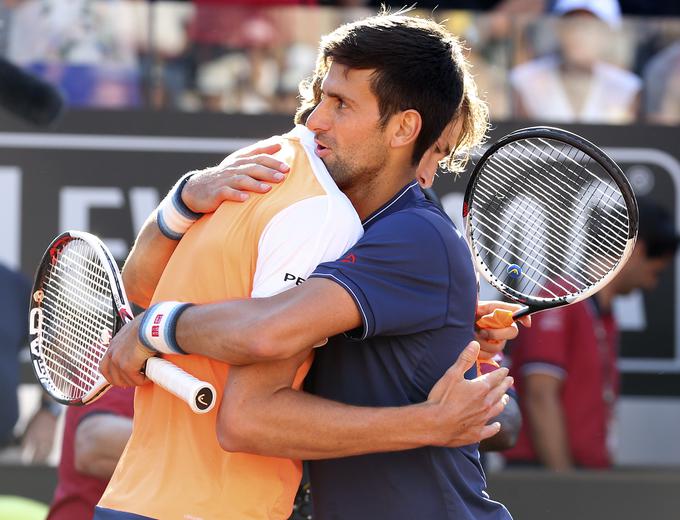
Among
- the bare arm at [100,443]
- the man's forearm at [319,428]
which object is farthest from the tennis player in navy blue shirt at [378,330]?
the bare arm at [100,443]

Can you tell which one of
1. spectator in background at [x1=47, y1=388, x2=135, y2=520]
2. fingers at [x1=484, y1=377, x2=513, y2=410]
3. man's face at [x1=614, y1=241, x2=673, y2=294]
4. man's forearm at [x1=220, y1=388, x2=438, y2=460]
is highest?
fingers at [x1=484, y1=377, x2=513, y2=410]

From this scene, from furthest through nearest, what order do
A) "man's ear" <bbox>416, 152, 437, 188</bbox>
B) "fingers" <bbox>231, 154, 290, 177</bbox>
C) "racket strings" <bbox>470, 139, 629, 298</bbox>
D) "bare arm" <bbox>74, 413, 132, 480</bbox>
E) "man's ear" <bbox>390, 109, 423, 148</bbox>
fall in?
"bare arm" <bbox>74, 413, 132, 480</bbox>, "racket strings" <bbox>470, 139, 629, 298</bbox>, "man's ear" <bbox>416, 152, 437, 188</bbox>, "man's ear" <bbox>390, 109, 423, 148</bbox>, "fingers" <bbox>231, 154, 290, 177</bbox>

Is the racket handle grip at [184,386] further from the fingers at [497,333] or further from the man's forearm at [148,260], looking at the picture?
the fingers at [497,333]

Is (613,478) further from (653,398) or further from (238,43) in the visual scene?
(238,43)

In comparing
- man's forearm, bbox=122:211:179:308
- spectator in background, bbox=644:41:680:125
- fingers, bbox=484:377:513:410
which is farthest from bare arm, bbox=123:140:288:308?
spectator in background, bbox=644:41:680:125

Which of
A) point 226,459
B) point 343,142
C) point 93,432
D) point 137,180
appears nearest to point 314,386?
point 226,459

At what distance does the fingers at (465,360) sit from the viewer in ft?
8.54

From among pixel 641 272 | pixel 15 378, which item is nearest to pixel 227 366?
pixel 15 378

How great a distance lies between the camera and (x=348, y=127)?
9.11 ft

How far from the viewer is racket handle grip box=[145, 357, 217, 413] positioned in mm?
2514

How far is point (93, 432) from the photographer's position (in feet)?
12.4

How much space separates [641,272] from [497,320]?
2730mm

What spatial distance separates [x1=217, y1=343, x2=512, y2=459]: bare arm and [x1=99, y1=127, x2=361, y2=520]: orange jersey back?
10 cm

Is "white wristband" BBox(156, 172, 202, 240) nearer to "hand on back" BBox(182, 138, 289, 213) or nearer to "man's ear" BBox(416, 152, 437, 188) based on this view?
"hand on back" BBox(182, 138, 289, 213)
